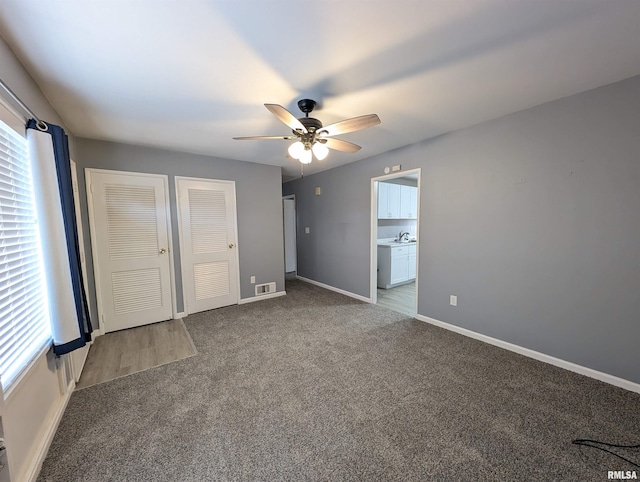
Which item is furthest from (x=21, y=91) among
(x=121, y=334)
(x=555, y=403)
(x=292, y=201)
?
(x=292, y=201)

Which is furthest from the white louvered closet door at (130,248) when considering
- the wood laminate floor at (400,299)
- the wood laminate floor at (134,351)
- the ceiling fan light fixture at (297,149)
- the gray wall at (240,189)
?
the wood laminate floor at (400,299)

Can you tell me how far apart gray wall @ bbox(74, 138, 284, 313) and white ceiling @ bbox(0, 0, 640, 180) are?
28.0 inches

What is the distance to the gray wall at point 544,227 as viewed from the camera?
1.94 m

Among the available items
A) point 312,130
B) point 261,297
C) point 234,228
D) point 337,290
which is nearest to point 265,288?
point 261,297

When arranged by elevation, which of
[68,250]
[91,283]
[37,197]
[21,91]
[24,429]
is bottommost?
[24,429]

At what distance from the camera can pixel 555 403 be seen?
183 centimetres

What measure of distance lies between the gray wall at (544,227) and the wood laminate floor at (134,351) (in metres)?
3.05

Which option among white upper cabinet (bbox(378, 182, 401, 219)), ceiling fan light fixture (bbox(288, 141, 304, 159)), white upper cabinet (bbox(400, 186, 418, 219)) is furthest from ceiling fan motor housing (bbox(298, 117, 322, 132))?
white upper cabinet (bbox(400, 186, 418, 219))

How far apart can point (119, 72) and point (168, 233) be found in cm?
216

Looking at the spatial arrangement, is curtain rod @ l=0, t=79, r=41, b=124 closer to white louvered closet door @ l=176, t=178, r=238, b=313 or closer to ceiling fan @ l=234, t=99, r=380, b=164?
ceiling fan @ l=234, t=99, r=380, b=164

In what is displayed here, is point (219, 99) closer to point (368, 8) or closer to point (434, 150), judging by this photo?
point (368, 8)

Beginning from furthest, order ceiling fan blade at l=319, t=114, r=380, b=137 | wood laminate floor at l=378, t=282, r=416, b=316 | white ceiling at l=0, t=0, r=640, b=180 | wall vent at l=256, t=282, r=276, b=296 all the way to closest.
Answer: wall vent at l=256, t=282, r=276, b=296
wood laminate floor at l=378, t=282, r=416, b=316
ceiling fan blade at l=319, t=114, r=380, b=137
white ceiling at l=0, t=0, r=640, b=180

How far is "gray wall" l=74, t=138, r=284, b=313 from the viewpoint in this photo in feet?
9.82

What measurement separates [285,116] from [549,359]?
3.16m
